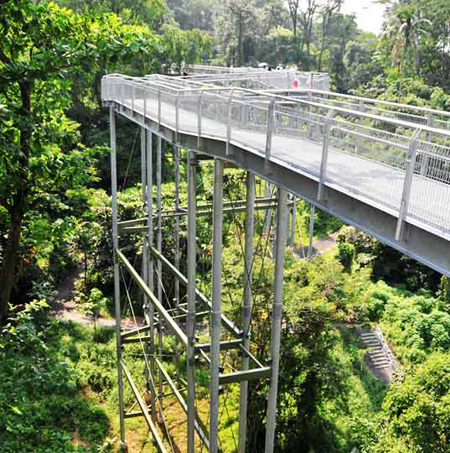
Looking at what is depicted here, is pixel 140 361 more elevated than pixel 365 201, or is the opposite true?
pixel 365 201

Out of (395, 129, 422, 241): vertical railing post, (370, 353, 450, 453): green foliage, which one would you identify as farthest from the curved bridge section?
(370, 353, 450, 453): green foliage

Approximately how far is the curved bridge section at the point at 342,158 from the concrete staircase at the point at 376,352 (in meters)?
14.9

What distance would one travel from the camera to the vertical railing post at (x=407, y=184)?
4.68 m

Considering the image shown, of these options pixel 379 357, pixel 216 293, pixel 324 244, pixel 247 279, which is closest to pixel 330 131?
pixel 216 293

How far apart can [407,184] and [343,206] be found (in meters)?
1.10

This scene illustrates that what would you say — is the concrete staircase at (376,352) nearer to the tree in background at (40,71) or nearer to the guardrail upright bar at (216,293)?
the guardrail upright bar at (216,293)

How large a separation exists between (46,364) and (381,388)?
1639cm

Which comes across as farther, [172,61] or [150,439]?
[172,61]

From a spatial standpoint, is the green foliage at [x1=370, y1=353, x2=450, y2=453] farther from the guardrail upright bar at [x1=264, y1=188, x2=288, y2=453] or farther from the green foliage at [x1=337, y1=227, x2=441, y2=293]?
the green foliage at [x1=337, y1=227, x2=441, y2=293]

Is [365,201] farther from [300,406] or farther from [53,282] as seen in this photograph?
[53,282]

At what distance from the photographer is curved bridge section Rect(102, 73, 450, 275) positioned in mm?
4832

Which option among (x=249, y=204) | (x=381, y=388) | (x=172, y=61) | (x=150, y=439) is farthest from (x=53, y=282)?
(x=172, y=61)

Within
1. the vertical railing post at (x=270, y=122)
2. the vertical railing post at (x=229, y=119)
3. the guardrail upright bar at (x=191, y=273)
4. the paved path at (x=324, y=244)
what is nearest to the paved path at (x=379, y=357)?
the paved path at (x=324, y=244)

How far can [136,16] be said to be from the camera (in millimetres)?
35469
